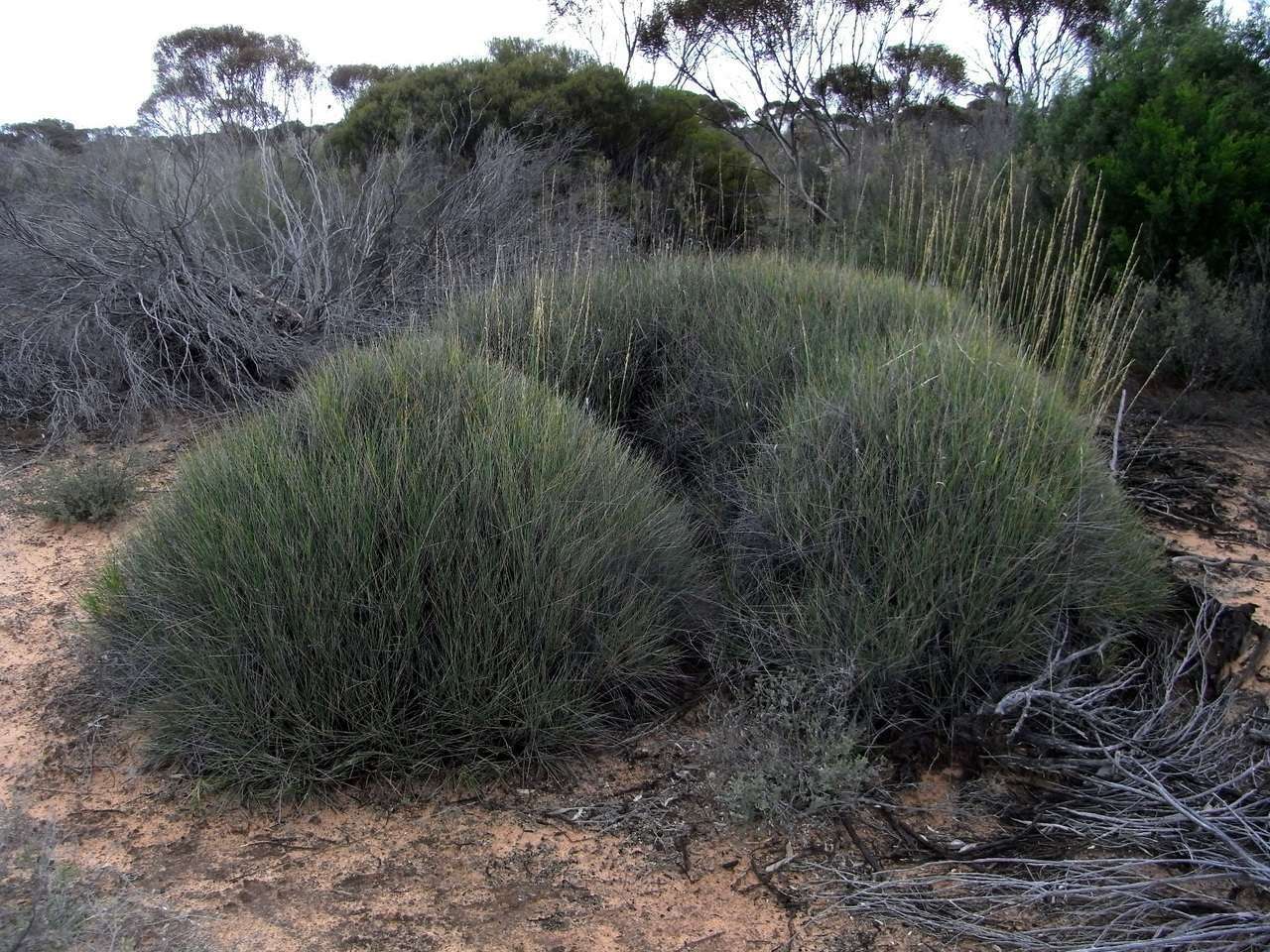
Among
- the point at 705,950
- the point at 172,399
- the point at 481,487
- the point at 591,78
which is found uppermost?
the point at 591,78

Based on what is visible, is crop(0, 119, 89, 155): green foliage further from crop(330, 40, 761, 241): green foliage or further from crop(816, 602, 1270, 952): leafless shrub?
crop(816, 602, 1270, 952): leafless shrub

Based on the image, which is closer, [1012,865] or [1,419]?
[1012,865]

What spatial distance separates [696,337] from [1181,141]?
13.5ft

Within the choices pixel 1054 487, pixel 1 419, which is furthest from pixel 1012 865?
pixel 1 419

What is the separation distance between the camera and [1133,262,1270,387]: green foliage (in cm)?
634

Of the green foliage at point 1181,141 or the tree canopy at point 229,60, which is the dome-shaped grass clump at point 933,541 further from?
the tree canopy at point 229,60

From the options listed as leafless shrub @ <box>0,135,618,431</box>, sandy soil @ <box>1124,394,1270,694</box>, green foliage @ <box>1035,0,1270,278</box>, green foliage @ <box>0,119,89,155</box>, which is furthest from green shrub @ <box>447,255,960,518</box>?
green foliage @ <box>0,119,89,155</box>

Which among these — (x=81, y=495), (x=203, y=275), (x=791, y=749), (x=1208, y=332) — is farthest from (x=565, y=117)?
(x=791, y=749)

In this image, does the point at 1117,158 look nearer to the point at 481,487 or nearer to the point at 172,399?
the point at 481,487

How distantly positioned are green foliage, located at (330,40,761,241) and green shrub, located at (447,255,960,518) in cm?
435

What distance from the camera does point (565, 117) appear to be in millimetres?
10297

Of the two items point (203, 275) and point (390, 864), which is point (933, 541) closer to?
point (390, 864)

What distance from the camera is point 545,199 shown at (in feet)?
30.1

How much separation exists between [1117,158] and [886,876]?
6.00 meters
